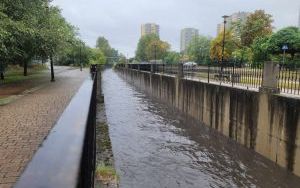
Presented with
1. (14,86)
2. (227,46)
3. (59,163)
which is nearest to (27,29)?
(14,86)

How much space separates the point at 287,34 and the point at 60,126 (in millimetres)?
55467

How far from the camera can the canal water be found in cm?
866

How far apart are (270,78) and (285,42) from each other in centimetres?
4488

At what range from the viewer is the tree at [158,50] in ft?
419

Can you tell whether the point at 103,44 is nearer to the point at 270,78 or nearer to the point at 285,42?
the point at 285,42

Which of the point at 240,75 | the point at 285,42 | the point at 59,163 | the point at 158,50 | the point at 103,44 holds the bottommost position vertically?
the point at 240,75

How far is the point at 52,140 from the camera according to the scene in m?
1.78

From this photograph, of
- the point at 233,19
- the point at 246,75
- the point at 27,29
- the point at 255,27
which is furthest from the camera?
the point at 233,19

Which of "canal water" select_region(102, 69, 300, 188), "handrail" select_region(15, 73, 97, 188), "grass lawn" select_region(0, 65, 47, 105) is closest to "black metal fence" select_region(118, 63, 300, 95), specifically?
"canal water" select_region(102, 69, 300, 188)

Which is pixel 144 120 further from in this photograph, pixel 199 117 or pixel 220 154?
pixel 220 154

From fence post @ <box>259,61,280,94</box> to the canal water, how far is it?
210 cm

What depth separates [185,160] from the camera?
10.5 m

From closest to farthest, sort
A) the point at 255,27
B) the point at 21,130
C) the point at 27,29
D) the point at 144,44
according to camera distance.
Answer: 1. the point at 21,130
2. the point at 27,29
3. the point at 255,27
4. the point at 144,44

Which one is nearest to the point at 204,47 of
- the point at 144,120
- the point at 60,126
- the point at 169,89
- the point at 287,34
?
the point at 287,34
